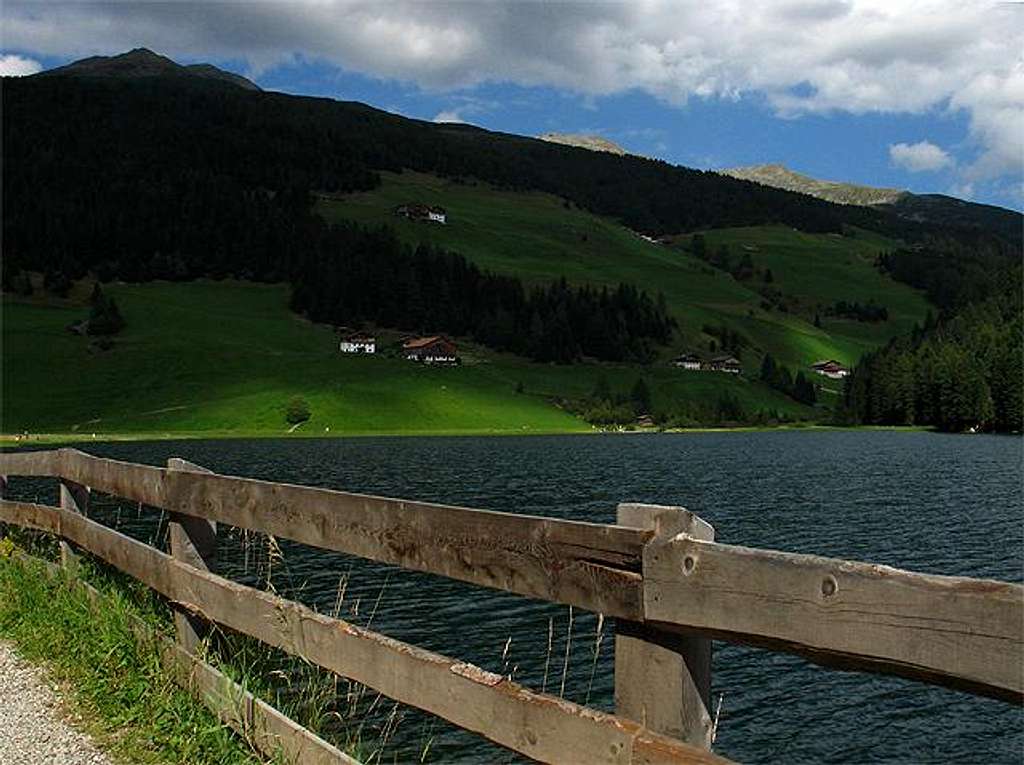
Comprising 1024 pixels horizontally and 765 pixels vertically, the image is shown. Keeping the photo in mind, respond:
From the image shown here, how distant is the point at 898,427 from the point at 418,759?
610 ft

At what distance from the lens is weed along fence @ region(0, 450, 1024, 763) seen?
366 centimetres

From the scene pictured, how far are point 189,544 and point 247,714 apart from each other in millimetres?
2300

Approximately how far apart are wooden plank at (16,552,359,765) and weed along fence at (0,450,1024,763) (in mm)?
26

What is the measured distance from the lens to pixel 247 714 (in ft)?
24.8

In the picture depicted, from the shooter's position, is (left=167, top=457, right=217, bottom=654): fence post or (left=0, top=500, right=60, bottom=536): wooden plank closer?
(left=167, top=457, right=217, bottom=654): fence post

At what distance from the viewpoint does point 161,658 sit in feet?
30.4

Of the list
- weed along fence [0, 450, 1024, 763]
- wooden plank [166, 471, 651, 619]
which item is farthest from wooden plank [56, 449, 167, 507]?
weed along fence [0, 450, 1024, 763]

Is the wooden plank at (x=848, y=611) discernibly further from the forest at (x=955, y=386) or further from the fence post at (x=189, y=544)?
the forest at (x=955, y=386)

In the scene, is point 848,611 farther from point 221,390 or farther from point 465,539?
point 221,390

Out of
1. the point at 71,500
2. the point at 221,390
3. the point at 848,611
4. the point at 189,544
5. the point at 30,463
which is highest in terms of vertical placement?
the point at 848,611

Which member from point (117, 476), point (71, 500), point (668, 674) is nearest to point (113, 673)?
point (117, 476)

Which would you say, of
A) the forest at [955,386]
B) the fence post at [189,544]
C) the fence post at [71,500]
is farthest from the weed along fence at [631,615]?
the forest at [955,386]

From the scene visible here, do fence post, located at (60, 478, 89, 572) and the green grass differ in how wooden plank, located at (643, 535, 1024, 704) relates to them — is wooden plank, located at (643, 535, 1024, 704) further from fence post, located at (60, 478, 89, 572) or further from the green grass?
fence post, located at (60, 478, 89, 572)

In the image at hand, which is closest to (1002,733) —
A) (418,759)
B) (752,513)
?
(418,759)
